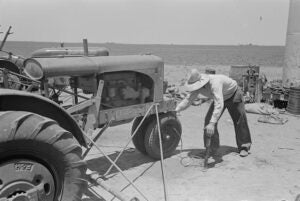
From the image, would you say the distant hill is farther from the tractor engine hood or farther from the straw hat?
the tractor engine hood

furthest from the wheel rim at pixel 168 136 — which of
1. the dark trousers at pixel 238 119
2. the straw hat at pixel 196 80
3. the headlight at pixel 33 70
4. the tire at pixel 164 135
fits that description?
the headlight at pixel 33 70

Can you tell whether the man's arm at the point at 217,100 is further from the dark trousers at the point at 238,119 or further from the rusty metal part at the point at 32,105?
the rusty metal part at the point at 32,105

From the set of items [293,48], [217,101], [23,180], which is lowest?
[23,180]

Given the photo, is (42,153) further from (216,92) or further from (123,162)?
(216,92)

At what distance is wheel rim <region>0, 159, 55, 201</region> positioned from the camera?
2.94 meters

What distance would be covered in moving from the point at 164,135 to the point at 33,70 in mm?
2353

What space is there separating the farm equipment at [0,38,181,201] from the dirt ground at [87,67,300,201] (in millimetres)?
415

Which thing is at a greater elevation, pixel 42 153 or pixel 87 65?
pixel 87 65

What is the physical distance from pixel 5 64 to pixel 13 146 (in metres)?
7.01

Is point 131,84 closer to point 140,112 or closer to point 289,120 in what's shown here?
point 140,112

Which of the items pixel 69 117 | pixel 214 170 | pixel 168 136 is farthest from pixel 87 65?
pixel 214 170

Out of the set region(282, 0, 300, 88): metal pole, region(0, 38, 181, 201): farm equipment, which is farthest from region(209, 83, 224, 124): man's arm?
region(282, 0, 300, 88): metal pole

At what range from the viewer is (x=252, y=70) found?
453 inches

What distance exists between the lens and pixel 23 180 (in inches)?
119
